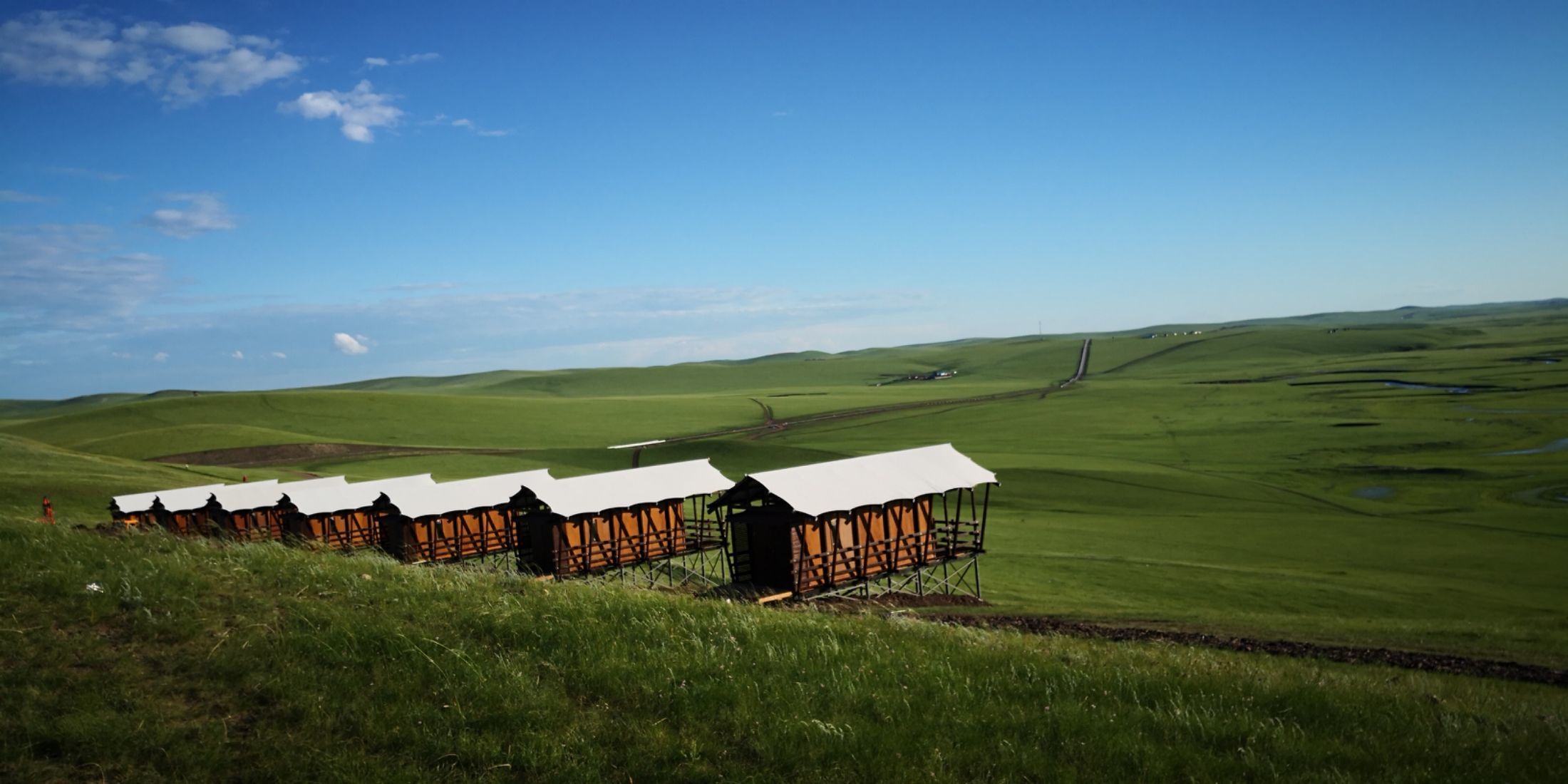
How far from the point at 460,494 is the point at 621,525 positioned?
8914 mm

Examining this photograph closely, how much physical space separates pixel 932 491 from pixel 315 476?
206 feet

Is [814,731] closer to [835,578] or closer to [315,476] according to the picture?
Answer: [835,578]

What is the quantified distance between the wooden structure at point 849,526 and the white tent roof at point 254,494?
2573 centimetres

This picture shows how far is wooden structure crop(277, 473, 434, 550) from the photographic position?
1784 inches

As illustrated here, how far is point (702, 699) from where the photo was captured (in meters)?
9.31

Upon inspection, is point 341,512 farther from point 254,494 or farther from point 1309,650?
point 1309,650

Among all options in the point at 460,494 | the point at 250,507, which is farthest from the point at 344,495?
the point at 460,494

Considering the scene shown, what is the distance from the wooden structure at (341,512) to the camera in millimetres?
45312

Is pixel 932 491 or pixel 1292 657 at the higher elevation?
pixel 932 491

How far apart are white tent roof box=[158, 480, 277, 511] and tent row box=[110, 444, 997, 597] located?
0.25 feet

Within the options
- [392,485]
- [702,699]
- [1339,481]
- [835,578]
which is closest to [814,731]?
[702,699]

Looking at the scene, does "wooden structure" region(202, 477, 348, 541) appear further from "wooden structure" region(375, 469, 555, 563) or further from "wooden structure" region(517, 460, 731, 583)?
"wooden structure" region(517, 460, 731, 583)

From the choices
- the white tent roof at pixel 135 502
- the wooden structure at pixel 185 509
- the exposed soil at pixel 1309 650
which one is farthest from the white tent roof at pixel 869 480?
the white tent roof at pixel 135 502

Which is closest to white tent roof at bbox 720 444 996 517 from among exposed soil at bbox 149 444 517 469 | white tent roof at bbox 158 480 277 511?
white tent roof at bbox 158 480 277 511
